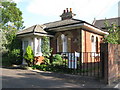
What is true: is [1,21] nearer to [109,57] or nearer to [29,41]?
[29,41]

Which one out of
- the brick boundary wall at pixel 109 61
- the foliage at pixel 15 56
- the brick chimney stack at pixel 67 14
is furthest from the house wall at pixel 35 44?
the brick boundary wall at pixel 109 61

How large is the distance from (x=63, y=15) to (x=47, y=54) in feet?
26.1

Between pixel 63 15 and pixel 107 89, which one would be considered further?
pixel 63 15

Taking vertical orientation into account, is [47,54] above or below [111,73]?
above

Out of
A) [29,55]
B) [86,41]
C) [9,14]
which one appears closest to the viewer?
[29,55]

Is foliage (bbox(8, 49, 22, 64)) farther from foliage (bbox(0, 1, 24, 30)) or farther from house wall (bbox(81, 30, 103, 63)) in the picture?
foliage (bbox(0, 1, 24, 30))

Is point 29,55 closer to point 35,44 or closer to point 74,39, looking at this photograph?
point 35,44

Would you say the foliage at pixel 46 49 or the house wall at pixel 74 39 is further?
the foliage at pixel 46 49

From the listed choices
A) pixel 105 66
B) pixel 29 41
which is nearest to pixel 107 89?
pixel 105 66

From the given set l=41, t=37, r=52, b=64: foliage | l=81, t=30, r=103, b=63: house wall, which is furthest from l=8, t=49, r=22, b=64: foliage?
l=81, t=30, r=103, b=63: house wall

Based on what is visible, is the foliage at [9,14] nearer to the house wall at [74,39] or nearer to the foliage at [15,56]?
the foliage at [15,56]

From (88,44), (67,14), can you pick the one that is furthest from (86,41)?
(67,14)

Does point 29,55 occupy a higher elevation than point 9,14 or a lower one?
lower

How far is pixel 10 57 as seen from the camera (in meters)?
14.4
